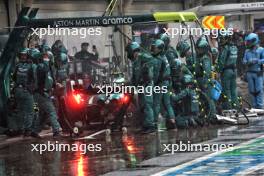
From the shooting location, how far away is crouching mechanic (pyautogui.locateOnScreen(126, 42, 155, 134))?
12.9 m

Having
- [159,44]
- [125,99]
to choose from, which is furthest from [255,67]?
[125,99]

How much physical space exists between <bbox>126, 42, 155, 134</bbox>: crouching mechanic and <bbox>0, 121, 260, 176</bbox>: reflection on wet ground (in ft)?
1.12

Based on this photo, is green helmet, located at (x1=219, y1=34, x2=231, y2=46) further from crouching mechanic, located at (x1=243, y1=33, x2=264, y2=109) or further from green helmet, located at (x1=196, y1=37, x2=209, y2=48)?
green helmet, located at (x1=196, y1=37, x2=209, y2=48)

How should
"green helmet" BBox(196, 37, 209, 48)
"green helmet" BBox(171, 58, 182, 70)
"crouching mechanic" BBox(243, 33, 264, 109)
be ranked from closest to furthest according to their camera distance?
"green helmet" BBox(171, 58, 182, 70) → "green helmet" BBox(196, 37, 209, 48) → "crouching mechanic" BBox(243, 33, 264, 109)

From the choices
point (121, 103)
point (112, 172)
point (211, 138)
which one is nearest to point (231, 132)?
point (211, 138)

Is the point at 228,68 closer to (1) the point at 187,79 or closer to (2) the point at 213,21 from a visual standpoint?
(1) the point at 187,79

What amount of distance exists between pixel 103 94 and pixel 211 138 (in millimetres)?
2492

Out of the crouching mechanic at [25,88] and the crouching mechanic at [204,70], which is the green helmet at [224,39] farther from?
the crouching mechanic at [25,88]

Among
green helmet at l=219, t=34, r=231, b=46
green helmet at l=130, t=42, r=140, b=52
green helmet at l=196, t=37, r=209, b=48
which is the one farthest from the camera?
green helmet at l=219, t=34, r=231, b=46

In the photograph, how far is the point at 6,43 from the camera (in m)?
13.4

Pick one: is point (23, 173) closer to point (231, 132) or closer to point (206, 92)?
point (231, 132)

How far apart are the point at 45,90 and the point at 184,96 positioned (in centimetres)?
281

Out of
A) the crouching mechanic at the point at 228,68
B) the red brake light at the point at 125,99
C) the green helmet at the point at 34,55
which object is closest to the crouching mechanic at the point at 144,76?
the red brake light at the point at 125,99

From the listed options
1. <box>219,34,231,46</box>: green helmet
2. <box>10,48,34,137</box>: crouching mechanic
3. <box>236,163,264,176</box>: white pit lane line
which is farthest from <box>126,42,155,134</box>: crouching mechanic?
<box>236,163,264,176</box>: white pit lane line
